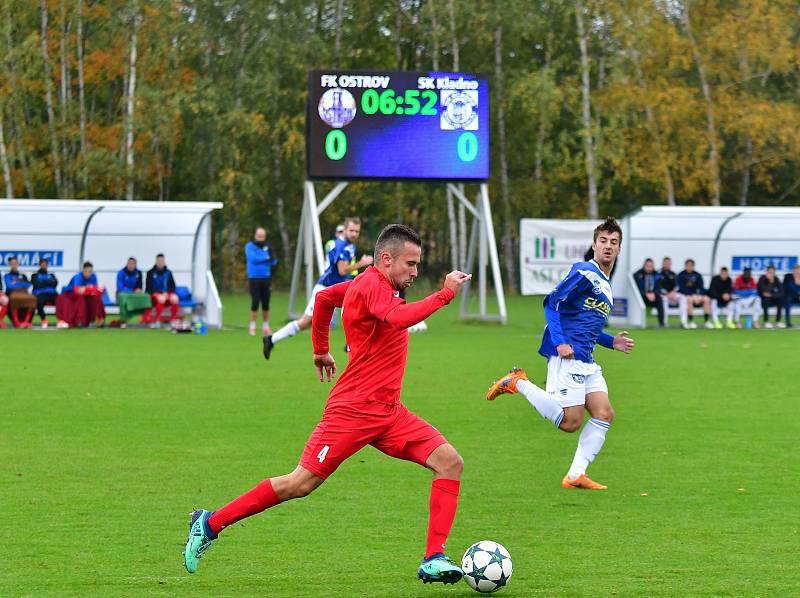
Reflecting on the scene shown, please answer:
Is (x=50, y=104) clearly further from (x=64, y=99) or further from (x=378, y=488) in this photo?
(x=378, y=488)

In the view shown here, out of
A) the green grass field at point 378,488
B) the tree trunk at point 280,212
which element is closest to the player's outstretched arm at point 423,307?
the green grass field at point 378,488

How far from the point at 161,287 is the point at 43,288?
Answer: 2353 mm

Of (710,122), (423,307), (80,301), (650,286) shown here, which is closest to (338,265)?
(80,301)

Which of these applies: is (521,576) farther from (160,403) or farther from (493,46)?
(493,46)

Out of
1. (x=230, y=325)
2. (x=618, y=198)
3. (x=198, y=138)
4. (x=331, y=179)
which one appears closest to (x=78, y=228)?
(x=230, y=325)

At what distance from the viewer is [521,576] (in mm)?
6695

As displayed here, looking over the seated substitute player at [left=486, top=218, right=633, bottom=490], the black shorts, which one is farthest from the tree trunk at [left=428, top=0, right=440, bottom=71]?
the seated substitute player at [left=486, top=218, right=633, bottom=490]

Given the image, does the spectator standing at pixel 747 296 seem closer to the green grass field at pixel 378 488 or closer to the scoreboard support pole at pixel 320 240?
the scoreboard support pole at pixel 320 240

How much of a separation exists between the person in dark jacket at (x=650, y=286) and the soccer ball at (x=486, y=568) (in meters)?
23.4

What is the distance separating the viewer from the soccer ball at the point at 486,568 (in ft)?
20.7

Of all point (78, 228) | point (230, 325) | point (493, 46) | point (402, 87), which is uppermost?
point (493, 46)

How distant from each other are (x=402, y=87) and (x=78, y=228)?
320 inches

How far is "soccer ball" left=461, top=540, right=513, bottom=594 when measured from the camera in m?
6.32

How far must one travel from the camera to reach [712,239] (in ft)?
104
